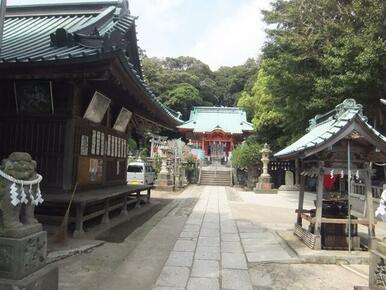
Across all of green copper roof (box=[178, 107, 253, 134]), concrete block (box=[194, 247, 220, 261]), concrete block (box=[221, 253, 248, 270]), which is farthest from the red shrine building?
concrete block (box=[221, 253, 248, 270])

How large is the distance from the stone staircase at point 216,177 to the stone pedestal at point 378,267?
27976 millimetres

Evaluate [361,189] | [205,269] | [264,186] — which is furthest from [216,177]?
[205,269]

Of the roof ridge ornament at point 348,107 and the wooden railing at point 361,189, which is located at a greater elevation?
the roof ridge ornament at point 348,107

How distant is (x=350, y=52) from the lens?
13969 mm

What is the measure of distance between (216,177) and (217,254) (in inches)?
Result: 1059

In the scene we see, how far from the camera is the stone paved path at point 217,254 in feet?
19.4

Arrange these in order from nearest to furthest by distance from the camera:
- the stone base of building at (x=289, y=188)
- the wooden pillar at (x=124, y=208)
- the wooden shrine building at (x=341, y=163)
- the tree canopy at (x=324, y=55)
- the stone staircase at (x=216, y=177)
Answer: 1. the wooden shrine building at (x=341, y=163)
2. the wooden pillar at (x=124, y=208)
3. the tree canopy at (x=324, y=55)
4. the stone base of building at (x=289, y=188)
5. the stone staircase at (x=216, y=177)

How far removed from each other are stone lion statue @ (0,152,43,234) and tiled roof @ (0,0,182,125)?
3549 millimetres

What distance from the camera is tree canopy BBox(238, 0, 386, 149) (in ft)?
44.7

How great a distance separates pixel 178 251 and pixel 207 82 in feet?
234

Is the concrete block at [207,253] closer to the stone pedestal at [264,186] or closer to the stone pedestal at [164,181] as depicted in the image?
the stone pedestal at [164,181]

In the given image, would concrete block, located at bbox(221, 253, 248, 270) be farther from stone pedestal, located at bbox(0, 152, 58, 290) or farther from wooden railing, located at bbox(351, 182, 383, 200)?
wooden railing, located at bbox(351, 182, 383, 200)

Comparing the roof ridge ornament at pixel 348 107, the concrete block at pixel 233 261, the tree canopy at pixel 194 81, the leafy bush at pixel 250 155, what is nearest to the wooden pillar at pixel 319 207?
the roof ridge ornament at pixel 348 107

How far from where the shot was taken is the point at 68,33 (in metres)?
8.67
